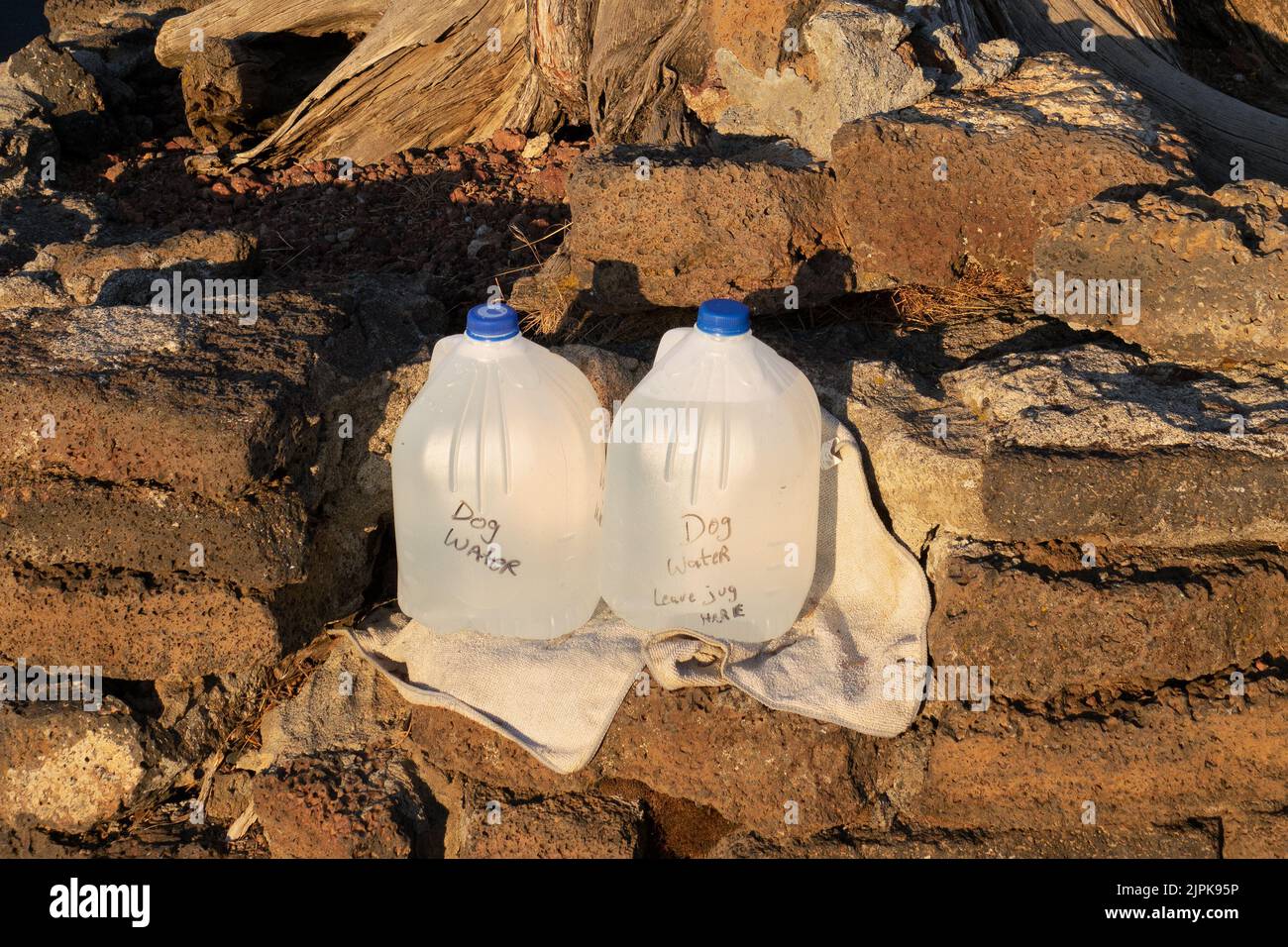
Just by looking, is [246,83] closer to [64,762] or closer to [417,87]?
[417,87]

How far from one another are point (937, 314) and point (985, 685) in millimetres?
1223

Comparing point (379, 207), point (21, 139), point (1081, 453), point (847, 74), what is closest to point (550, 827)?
point (1081, 453)

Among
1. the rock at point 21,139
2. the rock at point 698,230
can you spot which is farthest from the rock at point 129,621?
the rock at point 21,139

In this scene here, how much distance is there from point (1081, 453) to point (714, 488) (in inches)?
34.5

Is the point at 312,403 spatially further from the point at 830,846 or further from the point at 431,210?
the point at 431,210

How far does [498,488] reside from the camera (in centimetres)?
297

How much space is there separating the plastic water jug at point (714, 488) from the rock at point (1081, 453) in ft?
0.91

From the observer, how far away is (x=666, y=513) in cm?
296

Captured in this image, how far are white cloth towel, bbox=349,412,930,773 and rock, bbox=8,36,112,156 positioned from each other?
3.88 meters

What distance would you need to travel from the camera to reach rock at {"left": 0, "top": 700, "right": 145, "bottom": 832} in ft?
10.0

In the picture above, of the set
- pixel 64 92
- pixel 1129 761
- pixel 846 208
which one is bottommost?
pixel 1129 761

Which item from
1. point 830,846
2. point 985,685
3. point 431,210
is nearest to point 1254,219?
point 985,685

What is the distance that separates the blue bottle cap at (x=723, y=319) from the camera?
2795 mm

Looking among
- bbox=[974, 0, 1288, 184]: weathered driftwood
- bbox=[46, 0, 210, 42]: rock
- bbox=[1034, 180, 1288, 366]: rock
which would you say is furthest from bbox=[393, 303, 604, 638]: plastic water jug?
bbox=[46, 0, 210, 42]: rock
